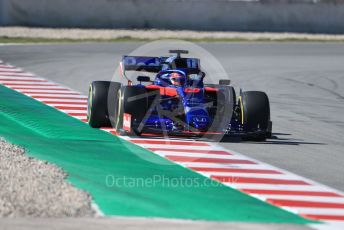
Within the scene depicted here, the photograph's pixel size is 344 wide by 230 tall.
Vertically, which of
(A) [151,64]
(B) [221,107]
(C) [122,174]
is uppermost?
(A) [151,64]

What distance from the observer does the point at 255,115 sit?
1559 centimetres

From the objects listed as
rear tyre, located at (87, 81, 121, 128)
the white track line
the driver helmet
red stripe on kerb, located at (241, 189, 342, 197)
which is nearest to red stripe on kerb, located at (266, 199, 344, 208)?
the white track line

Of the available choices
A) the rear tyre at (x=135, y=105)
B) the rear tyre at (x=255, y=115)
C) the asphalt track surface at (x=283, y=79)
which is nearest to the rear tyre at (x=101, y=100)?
the rear tyre at (x=135, y=105)

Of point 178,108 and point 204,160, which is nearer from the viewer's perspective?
point 204,160

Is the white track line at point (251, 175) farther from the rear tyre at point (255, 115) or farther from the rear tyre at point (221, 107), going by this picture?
the rear tyre at point (255, 115)

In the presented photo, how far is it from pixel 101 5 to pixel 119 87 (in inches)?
991

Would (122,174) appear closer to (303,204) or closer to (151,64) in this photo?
(303,204)

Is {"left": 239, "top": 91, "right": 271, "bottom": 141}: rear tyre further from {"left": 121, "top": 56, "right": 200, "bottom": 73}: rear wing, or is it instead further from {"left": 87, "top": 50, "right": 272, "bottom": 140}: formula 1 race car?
{"left": 121, "top": 56, "right": 200, "bottom": 73}: rear wing

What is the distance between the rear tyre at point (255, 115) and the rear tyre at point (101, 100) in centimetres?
227

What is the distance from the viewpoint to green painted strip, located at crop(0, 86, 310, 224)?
33.3 feet

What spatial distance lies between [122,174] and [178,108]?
352cm

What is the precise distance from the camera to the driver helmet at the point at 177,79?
16.1 m

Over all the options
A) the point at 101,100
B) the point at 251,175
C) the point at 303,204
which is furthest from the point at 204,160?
the point at 101,100

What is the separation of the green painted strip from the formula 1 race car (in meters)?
0.45
